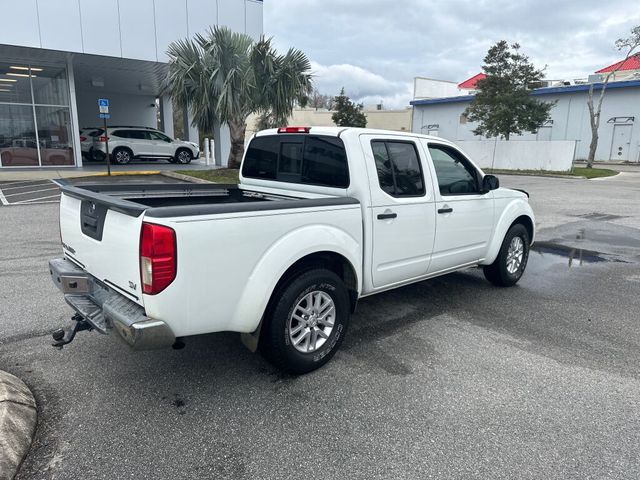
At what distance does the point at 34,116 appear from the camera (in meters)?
18.1

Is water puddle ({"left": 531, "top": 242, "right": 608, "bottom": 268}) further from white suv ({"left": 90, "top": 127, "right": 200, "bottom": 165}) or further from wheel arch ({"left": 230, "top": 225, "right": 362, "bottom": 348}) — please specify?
white suv ({"left": 90, "top": 127, "right": 200, "bottom": 165})

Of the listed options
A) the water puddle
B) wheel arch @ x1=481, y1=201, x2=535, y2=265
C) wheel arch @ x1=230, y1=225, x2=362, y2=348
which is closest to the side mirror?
wheel arch @ x1=481, y1=201, x2=535, y2=265

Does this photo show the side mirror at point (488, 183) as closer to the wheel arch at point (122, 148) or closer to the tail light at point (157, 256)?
the tail light at point (157, 256)

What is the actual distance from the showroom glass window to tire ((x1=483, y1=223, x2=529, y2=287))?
728 inches

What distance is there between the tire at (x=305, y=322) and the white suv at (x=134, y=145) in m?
20.1

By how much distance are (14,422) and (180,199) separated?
2.44 meters

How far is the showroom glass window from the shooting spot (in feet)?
58.4

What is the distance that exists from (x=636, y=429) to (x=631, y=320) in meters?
2.27

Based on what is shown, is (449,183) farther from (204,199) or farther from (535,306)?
(204,199)

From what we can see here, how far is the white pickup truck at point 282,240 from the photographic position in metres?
2.76

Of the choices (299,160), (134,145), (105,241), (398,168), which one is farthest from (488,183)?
(134,145)

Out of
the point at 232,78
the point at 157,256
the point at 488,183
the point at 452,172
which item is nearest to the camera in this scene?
→ the point at 157,256

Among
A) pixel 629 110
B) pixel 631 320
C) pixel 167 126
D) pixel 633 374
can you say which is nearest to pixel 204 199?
pixel 633 374

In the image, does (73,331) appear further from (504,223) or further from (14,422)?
(504,223)
